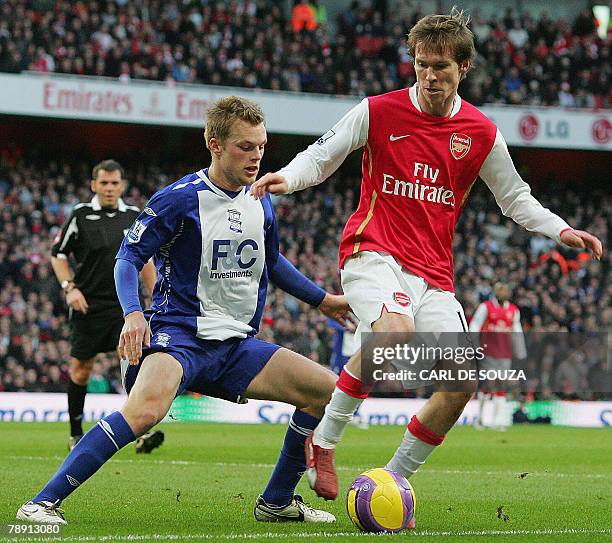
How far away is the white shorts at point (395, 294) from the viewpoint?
5660 millimetres

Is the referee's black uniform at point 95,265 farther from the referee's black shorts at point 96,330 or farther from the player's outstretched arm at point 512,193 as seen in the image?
the player's outstretched arm at point 512,193

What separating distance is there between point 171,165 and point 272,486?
23.4 metres

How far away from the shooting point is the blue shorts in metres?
5.53

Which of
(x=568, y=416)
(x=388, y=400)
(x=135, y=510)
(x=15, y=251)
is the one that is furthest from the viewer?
(x=15, y=251)

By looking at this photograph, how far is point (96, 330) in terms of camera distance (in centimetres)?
1045

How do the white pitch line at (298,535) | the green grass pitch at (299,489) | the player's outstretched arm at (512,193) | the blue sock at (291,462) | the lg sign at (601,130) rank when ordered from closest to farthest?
the white pitch line at (298,535) < the green grass pitch at (299,489) < the blue sock at (291,462) < the player's outstretched arm at (512,193) < the lg sign at (601,130)

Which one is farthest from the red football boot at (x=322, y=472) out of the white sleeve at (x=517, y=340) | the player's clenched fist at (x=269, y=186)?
the white sleeve at (x=517, y=340)

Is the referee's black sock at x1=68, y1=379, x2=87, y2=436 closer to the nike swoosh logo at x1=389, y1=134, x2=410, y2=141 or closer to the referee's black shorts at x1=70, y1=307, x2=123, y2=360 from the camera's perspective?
the referee's black shorts at x1=70, y1=307, x2=123, y2=360

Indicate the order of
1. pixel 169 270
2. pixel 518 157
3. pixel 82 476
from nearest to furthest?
1. pixel 82 476
2. pixel 169 270
3. pixel 518 157

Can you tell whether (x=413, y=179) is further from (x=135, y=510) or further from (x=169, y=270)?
(x=135, y=510)

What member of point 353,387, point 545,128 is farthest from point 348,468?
point 545,128

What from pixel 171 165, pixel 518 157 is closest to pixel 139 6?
pixel 171 165

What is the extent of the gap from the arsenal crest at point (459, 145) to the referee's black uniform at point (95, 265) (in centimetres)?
493

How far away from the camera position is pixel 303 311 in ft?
76.7
